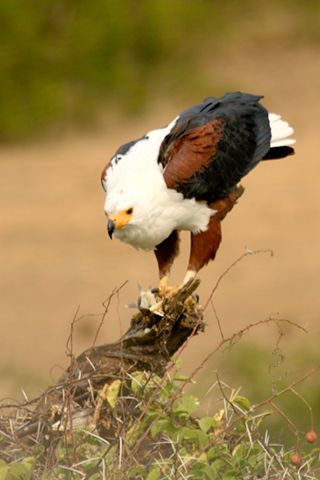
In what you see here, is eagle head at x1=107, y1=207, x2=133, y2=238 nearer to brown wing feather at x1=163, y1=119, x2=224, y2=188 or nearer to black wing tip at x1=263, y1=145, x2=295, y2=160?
brown wing feather at x1=163, y1=119, x2=224, y2=188

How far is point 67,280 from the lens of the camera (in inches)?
313

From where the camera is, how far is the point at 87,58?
31.9ft

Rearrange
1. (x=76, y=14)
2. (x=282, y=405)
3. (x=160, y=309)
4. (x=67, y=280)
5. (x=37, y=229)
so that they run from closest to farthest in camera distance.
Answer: (x=160, y=309), (x=282, y=405), (x=67, y=280), (x=37, y=229), (x=76, y=14)

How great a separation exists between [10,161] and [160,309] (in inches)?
269

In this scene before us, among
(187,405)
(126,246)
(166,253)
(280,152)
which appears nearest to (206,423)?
(187,405)

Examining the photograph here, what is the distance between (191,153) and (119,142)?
6452 millimetres

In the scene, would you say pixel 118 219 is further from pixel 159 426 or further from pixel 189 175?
pixel 159 426

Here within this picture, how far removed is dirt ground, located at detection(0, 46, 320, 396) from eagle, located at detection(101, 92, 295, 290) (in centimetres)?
235

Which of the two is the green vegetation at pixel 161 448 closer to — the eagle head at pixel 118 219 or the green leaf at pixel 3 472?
the green leaf at pixel 3 472

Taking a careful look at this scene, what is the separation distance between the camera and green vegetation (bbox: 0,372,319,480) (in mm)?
2699

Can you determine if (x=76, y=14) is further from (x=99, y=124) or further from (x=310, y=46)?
(x=310, y=46)

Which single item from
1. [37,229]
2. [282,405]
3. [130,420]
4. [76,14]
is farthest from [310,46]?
[130,420]

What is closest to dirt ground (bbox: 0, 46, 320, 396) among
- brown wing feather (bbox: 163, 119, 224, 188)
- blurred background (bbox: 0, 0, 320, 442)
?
blurred background (bbox: 0, 0, 320, 442)

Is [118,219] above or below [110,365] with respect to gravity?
above
